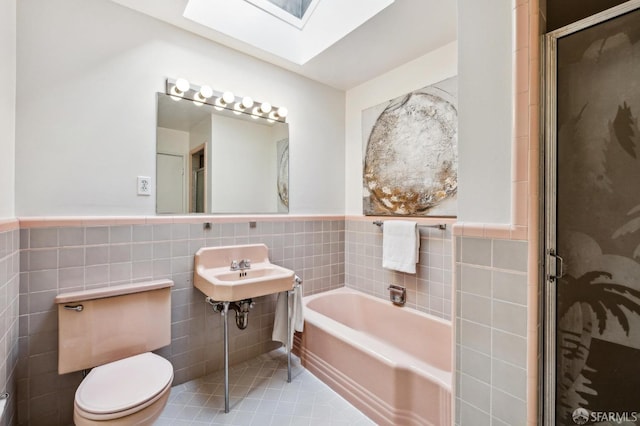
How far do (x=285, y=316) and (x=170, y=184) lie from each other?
1.27 metres

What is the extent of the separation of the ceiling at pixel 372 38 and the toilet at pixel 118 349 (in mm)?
1697

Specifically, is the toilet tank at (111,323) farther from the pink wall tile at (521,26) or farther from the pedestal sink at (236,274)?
the pink wall tile at (521,26)

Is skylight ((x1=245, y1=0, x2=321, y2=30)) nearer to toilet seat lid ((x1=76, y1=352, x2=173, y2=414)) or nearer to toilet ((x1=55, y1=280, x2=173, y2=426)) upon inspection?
toilet ((x1=55, y1=280, x2=173, y2=426))

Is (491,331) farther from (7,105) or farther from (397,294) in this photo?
(7,105)

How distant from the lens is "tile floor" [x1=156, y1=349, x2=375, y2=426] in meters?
1.61

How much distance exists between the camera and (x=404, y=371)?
1.51m

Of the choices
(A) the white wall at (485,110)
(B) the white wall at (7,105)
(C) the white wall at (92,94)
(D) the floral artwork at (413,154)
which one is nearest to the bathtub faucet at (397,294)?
(D) the floral artwork at (413,154)

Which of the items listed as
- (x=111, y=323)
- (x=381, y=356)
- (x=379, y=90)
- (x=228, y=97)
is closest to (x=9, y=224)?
(x=111, y=323)

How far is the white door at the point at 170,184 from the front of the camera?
6.01 feet

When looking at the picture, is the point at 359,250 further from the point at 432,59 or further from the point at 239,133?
the point at 432,59

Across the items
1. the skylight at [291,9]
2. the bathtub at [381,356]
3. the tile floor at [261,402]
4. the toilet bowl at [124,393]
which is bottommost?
the tile floor at [261,402]

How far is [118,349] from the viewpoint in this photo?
1544 mm

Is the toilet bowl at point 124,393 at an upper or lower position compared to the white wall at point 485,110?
lower

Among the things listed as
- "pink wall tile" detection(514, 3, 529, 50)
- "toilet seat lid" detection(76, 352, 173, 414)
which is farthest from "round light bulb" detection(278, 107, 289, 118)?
"toilet seat lid" detection(76, 352, 173, 414)
